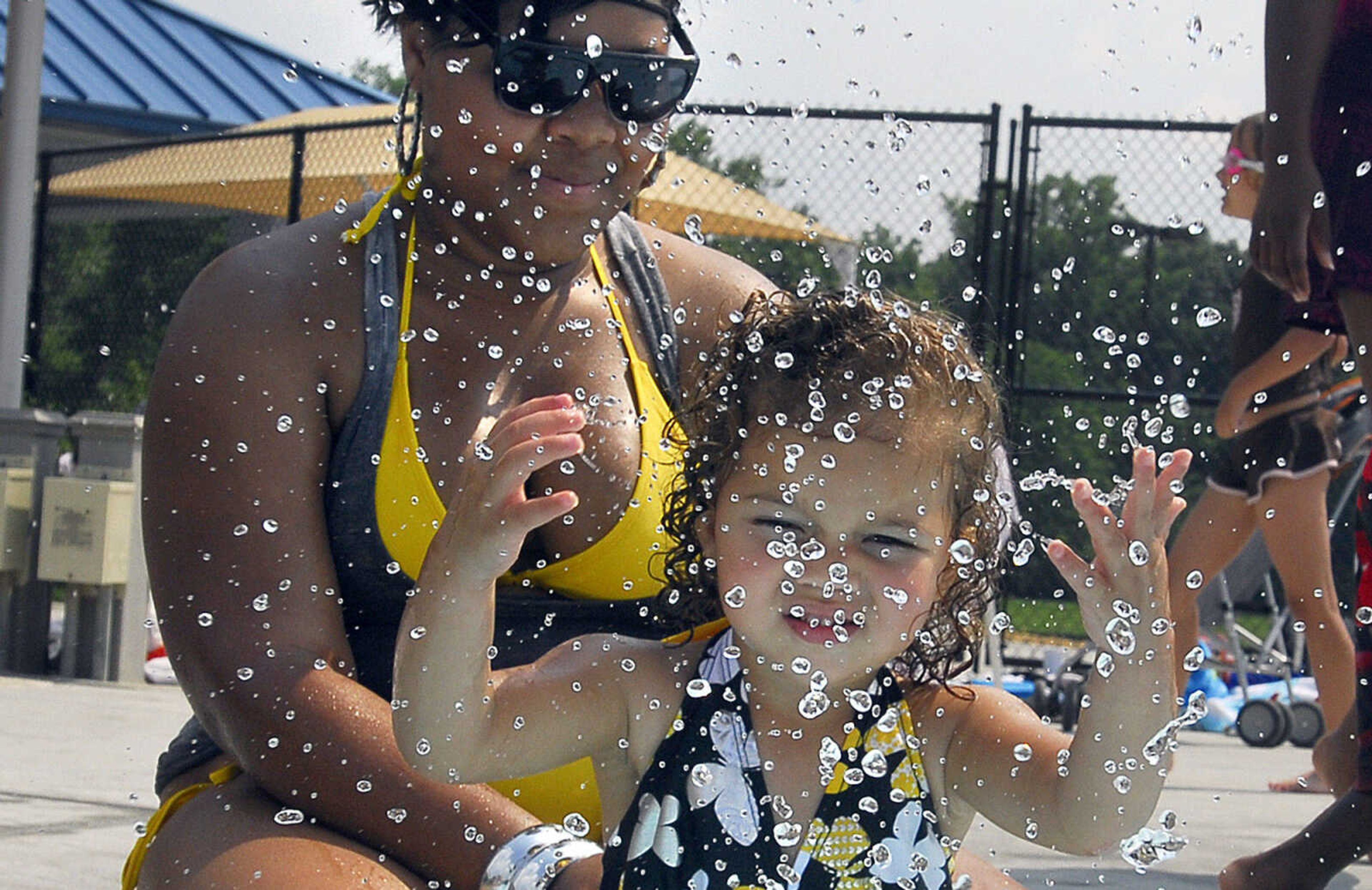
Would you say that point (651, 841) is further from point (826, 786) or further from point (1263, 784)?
point (1263, 784)

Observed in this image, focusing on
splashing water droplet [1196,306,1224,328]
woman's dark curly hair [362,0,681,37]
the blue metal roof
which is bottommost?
the blue metal roof

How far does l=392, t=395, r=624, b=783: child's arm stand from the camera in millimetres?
1639

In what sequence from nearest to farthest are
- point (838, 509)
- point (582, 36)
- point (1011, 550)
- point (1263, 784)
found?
point (838, 509)
point (582, 36)
point (1011, 550)
point (1263, 784)

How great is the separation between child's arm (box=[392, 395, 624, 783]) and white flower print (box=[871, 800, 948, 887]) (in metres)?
0.34

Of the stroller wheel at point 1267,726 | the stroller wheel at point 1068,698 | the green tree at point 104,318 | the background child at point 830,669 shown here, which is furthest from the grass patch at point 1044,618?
the green tree at point 104,318

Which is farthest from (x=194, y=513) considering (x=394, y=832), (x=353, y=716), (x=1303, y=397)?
(x=1303, y=397)

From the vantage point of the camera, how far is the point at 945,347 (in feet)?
6.49

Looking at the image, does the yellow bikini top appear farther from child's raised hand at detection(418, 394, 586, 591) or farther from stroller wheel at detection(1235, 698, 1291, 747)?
stroller wheel at detection(1235, 698, 1291, 747)

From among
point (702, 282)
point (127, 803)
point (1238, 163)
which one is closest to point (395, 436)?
point (702, 282)

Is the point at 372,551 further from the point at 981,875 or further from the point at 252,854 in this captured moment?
the point at 981,875

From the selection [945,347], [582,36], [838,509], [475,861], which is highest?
[582,36]

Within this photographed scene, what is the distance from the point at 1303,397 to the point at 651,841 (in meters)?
3.38

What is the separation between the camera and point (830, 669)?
1859mm

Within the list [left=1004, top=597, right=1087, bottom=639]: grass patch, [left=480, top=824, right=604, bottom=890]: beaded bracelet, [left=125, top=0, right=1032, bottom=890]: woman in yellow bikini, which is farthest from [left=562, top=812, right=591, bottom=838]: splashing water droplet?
[left=1004, top=597, right=1087, bottom=639]: grass patch
